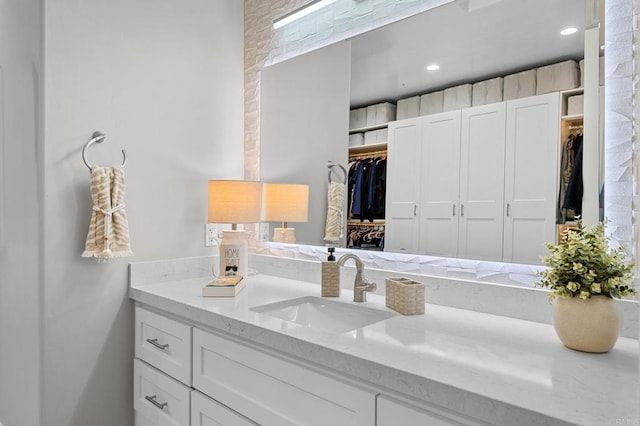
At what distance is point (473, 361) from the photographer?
929mm

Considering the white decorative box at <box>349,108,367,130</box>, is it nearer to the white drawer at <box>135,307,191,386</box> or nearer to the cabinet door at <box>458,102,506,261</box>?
the cabinet door at <box>458,102,506,261</box>

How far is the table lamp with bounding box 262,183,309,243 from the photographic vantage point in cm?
201

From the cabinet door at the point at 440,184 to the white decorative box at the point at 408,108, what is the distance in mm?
60

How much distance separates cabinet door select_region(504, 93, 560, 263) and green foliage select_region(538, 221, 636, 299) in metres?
0.25

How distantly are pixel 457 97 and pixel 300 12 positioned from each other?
0.94 m

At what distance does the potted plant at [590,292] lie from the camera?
3.15ft

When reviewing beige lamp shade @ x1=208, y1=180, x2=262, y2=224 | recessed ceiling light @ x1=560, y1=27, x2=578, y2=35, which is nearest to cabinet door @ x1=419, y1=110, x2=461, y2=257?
recessed ceiling light @ x1=560, y1=27, x2=578, y2=35

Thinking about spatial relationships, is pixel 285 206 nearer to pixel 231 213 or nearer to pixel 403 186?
pixel 231 213

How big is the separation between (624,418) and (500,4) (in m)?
1.25

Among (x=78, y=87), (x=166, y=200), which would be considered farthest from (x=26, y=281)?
(x=78, y=87)

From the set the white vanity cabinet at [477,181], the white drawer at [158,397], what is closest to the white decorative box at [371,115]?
the white vanity cabinet at [477,181]

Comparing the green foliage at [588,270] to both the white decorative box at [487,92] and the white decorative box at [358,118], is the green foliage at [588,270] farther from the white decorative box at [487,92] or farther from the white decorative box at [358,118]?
the white decorative box at [358,118]

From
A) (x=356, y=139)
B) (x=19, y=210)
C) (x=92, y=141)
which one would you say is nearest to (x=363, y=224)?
(x=356, y=139)

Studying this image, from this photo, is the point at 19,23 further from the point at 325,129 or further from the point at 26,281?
the point at 325,129
